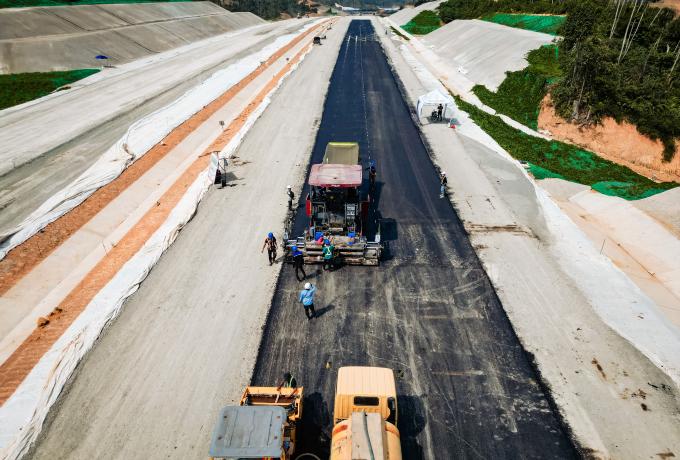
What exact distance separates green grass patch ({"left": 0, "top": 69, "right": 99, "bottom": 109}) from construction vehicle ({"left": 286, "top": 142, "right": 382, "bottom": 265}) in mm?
37424

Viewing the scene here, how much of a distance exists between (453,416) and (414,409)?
106cm

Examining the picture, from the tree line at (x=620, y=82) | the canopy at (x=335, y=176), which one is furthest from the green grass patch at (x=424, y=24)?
the canopy at (x=335, y=176)

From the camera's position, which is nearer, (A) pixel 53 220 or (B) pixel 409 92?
(A) pixel 53 220

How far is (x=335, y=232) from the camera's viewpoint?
55.5 ft

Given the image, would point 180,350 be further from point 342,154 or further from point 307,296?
point 342,154

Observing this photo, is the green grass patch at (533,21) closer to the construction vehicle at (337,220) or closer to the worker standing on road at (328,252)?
the construction vehicle at (337,220)

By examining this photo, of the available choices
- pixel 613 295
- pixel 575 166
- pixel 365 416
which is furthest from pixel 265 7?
pixel 365 416

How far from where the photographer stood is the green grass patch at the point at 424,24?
88.9 meters

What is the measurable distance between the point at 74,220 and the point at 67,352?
10106 mm

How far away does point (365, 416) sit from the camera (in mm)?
8281

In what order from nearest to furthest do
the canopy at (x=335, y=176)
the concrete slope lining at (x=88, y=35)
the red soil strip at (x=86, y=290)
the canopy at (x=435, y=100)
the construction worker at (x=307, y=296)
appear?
the red soil strip at (x=86, y=290)
the construction worker at (x=307, y=296)
the canopy at (x=335, y=176)
the canopy at (x=435, y=100)
the concrete slope lining at (x=88, y=35)

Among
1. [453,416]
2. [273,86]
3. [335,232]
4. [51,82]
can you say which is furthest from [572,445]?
[51,82]

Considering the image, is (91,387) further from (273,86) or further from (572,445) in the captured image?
(273,86)

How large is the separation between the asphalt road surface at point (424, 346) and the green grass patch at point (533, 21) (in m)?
45.5
